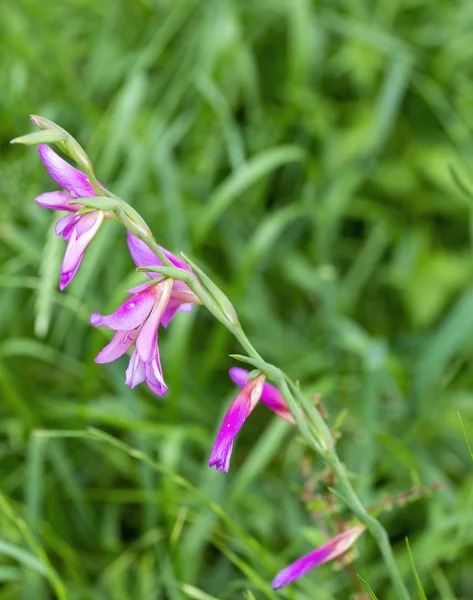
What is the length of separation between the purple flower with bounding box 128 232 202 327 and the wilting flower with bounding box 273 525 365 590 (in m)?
0.24

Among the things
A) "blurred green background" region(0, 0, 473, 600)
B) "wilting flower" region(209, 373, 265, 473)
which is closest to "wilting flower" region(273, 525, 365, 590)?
"wilting flower" region(209, 373, 265, 473)

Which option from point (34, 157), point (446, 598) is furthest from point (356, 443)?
point (34, 157)

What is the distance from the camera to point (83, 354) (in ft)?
6.30

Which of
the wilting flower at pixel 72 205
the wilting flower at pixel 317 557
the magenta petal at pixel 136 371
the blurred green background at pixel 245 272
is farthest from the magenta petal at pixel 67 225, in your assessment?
the blurred green background at pixel 245 272

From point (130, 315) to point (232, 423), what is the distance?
0.37 ft

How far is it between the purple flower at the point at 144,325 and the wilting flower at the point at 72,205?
46 millimetres

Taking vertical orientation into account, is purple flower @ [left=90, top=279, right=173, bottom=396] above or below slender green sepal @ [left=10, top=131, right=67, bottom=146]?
below

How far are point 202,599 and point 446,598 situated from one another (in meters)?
0.39

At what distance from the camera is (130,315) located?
61 cm

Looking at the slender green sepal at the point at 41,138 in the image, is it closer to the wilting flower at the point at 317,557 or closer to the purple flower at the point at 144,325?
the purple flower at the point at 144,325

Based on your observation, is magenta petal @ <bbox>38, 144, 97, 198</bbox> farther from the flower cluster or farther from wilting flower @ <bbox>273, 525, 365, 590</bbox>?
wilting flower @ <bbox>273, 525, 365, 590</bbox>

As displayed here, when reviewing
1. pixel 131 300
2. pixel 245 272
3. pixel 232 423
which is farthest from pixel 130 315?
pixel 245 272

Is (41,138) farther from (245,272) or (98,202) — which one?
(245,272)

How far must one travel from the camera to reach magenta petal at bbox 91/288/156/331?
1.98ft
